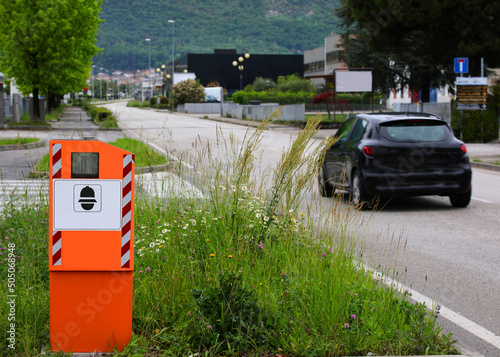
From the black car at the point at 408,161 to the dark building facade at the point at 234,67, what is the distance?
355ft

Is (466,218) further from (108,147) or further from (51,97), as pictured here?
(51,97)

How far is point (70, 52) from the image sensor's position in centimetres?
3619

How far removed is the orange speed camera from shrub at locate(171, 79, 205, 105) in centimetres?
8064

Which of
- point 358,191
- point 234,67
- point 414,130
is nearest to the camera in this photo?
point 358,191

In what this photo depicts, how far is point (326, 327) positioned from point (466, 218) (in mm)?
6455

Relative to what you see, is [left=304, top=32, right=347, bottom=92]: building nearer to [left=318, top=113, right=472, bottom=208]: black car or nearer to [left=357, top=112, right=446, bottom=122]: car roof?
[left=357, top=112, right=446, bottom=122]: car roof

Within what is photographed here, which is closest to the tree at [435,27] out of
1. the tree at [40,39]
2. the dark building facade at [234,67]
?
the tree at [40,39]

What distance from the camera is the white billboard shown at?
35.1 m

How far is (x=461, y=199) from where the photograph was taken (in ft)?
36.8

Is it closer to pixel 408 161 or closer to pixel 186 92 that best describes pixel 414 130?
pixel 408 161

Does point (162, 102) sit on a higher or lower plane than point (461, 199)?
higher

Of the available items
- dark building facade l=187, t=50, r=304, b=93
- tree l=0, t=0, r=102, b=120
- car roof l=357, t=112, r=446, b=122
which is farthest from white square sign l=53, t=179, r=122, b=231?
dark building facade l=187, t=50, r=304, b=93

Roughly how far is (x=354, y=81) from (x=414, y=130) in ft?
80.9

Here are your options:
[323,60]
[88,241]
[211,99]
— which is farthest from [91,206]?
[323,60]
